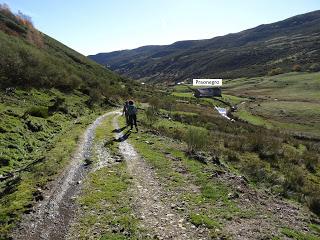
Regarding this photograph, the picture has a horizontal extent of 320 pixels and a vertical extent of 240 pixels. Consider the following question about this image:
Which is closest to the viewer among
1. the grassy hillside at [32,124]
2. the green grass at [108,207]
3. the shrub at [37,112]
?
the green grass at [108,207]

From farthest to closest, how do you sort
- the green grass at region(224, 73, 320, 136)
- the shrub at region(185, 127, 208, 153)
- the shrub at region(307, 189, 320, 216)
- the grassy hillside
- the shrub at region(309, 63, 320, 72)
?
the shrub at region(309, 63, 320, 72) < the green grass at region(224, 73, 320, 136) < the shrub at region(185, 127, 208, 153) < the shrub at region(307, 189, 320, 216) < the grassy hillside

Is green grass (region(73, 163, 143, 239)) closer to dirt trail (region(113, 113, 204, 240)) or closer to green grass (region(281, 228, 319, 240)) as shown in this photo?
dirt trail (region(113, 113, 204, 240))

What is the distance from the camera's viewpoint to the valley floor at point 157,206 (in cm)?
1297

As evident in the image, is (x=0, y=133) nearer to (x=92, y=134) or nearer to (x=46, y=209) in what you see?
(x=92, y=134)

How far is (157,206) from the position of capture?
1521 cm

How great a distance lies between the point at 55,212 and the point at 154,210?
3686 mm

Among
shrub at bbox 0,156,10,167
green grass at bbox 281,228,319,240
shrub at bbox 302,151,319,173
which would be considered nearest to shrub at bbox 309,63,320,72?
shrub at bbox 302,151,319,173

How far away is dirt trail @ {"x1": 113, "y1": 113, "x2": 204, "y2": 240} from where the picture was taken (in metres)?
12.9

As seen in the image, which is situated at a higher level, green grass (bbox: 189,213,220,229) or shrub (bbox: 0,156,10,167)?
shrub (bbox: 0,156,10,167)

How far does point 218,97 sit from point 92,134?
9745 cm

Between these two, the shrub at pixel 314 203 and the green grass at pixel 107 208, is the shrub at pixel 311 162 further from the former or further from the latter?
the green grass at pixel 107 208

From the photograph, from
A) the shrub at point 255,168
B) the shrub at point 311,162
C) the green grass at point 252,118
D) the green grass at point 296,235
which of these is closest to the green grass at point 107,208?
the green grass at point 296,235

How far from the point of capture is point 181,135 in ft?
114

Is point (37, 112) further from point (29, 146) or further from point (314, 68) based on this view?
point (314, 68)
